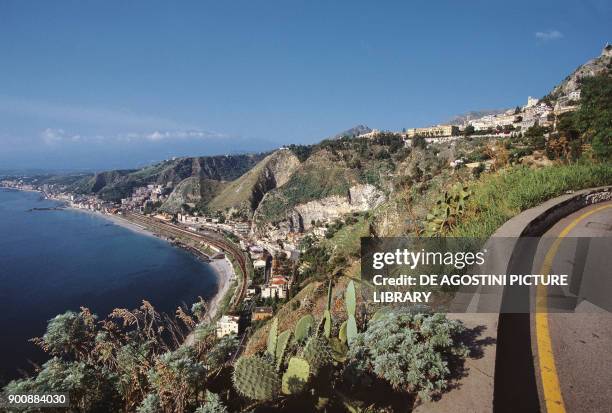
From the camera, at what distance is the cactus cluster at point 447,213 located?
249 inches

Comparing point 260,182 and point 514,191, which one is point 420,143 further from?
point 514,191

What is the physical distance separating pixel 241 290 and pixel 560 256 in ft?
139

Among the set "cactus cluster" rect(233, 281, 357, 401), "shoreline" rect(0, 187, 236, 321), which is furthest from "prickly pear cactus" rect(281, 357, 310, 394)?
"shoreline" rect(0, 187, 236, 321)

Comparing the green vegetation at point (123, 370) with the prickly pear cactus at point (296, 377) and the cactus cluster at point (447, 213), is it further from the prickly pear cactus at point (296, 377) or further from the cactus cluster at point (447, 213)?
the cactus cluster at point (447, 213)

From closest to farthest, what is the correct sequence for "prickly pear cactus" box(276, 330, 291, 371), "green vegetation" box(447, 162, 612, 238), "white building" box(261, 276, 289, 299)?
"prickly pear cactus" box(276, 330, 291, 371)
"green vegetation" box(447, 162, 612, 238)
"white building" box(261, 276, 289, 299)

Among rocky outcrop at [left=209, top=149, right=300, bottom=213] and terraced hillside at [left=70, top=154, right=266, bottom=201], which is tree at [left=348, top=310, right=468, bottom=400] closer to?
rocky outcrop at [left=209, top=149, right=300, bottom=213]

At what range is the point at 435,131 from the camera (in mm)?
77125

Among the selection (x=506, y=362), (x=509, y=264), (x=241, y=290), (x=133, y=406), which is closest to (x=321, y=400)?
(x=133, y=406)

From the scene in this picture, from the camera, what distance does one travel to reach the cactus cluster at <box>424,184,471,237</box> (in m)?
6.33

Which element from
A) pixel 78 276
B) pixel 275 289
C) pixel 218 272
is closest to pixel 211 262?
pixel 218 272

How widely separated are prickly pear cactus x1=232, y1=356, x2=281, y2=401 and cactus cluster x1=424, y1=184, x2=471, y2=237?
14.4 feet

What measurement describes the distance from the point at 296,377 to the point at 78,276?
63.7 m

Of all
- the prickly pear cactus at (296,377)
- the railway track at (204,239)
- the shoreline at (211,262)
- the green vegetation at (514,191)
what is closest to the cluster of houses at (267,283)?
the railway track at (204,239)

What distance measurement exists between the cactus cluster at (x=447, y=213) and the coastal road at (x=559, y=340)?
1382 mm
